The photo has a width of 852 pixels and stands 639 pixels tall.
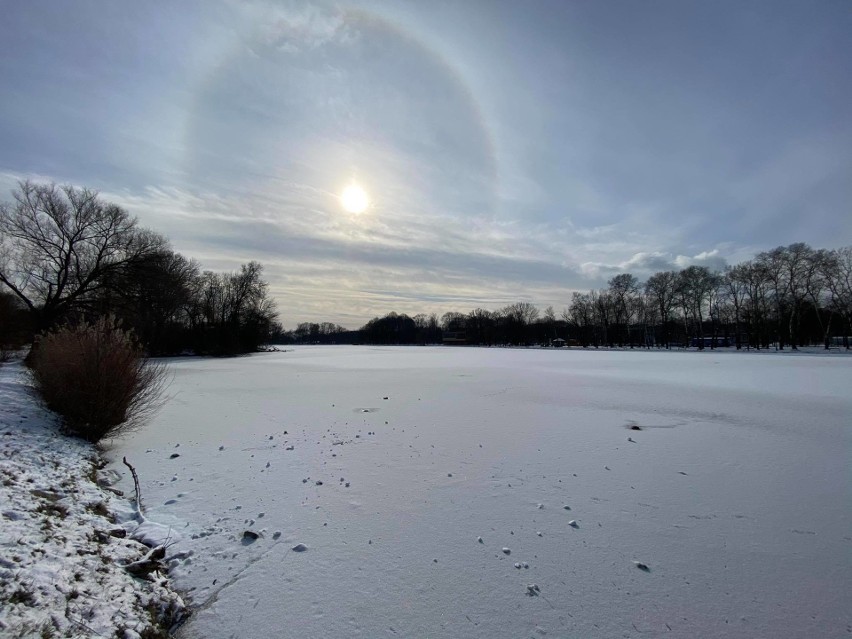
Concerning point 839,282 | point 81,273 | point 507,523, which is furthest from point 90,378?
point 839,282

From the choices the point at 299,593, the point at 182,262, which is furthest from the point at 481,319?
the point at 299,593

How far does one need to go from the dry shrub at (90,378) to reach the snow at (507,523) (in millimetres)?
858

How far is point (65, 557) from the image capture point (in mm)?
3500

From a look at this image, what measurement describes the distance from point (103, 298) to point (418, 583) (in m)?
33.0

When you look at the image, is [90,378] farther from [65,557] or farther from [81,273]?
[81,273]

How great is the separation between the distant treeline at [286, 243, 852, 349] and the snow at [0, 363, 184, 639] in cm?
6648

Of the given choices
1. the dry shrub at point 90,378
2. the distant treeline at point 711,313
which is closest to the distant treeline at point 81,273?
the dry shrub at point 90,378

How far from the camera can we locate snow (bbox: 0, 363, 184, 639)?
2789 mm

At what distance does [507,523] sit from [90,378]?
820cm

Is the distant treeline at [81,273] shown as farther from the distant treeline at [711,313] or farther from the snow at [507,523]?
the distant treeline at [711,313]

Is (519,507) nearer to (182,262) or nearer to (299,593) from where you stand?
(299,593)

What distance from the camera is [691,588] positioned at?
3664mm

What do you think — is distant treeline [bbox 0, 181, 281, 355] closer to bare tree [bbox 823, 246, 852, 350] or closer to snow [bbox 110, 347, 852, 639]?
snow [bbox 110, 347, 852, 639]

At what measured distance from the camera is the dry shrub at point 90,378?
7.91 m
